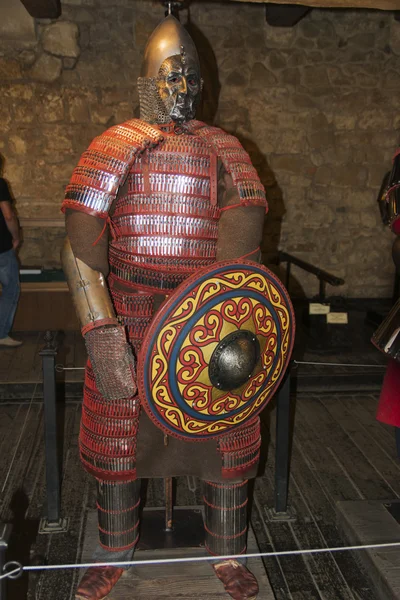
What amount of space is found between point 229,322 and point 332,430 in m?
2.29

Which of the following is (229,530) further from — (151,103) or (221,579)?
(151,103)

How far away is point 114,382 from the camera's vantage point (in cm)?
190

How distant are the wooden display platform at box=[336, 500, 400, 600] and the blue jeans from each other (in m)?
3.25

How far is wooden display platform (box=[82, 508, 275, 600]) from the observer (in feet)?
7.02

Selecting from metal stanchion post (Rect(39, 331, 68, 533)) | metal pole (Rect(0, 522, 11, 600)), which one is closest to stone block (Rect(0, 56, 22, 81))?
metal stanchion post (Rect(39, 331, 68, 533))

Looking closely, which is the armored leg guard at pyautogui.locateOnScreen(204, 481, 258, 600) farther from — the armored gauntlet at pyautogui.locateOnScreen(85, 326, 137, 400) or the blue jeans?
the blue jeans

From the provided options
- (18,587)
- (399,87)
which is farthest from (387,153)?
(18,587)

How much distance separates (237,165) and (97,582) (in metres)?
1.51

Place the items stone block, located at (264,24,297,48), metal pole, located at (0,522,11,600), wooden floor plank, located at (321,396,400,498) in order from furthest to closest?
stone block, located at (264,24,297,48)
wooden floor plank, located at (321,396,400,498)
metal pole, located at (0,522,11,600)

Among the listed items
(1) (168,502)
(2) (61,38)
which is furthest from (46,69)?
(1) (168,502)

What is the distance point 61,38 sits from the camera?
17.8ft

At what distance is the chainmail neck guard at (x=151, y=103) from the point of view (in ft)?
6.44

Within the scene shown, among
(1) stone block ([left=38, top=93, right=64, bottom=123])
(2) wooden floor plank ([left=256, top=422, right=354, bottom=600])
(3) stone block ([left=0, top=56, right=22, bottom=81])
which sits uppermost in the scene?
(3) stone block ([left=0, top=56, right=22, bottom=81])

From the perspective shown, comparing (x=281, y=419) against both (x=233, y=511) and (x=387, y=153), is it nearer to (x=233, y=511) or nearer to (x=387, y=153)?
(x=233, y=511)
